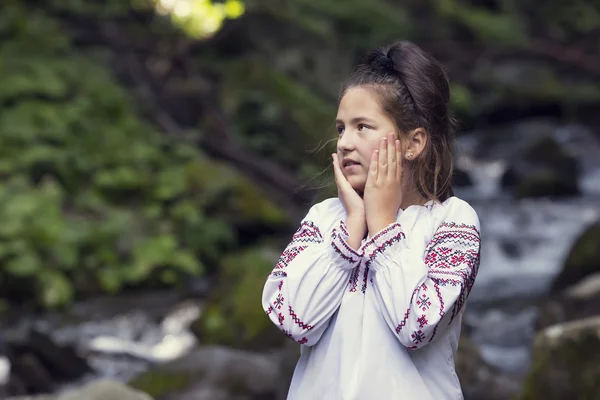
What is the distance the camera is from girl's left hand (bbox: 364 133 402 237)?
1.98 metres

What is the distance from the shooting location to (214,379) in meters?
5.44

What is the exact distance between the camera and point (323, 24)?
15.5m

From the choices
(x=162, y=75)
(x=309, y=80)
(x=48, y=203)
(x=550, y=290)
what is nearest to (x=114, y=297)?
(x=48, y=203)

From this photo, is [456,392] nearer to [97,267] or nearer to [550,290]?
[550,290]

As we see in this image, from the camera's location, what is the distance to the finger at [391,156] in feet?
6.57

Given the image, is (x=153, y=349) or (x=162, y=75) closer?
(x=153, y=349)

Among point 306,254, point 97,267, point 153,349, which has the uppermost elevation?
point 97,267

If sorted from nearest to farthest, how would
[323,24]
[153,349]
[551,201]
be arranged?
[153,349] → [551,201] → [323,24]

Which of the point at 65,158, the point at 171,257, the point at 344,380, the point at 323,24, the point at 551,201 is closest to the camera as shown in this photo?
the point at 344,380

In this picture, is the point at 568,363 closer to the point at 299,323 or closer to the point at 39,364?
the point at 299,323

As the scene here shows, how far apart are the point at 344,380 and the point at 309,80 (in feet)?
46.1

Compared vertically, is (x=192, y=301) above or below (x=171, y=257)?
below

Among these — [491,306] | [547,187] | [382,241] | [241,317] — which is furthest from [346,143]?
[547,187]

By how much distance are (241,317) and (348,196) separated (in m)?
5.40
